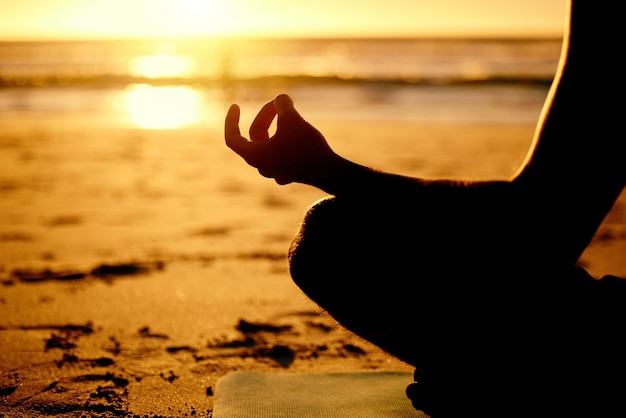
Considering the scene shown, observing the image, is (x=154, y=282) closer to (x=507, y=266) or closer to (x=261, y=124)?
(x=261, y=124)

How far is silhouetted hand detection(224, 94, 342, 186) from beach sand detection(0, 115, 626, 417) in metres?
0.41

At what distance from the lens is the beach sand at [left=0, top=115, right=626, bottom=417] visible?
1.84 meters

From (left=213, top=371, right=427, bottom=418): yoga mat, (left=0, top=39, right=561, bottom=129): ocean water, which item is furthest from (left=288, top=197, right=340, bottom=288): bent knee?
(left=0, top=39, right=561, bottom=129): ocean water

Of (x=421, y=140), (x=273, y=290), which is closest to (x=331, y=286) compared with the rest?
(x=273, y=290)

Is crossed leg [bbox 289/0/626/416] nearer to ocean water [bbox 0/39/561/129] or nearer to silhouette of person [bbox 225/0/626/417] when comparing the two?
silhouette of person [bbox 225/0/626/417]

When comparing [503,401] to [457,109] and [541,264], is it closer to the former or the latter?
[541,264]

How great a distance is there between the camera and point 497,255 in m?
1.33

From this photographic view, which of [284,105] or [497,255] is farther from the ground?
[284,105]

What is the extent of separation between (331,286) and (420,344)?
0.71 feet

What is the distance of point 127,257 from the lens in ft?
9.95

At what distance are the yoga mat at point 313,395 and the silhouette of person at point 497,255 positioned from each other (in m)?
0.30

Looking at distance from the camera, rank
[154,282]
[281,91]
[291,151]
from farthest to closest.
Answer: [281,91]
[154,282]
[291,151]

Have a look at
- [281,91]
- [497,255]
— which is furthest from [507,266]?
[281,91]

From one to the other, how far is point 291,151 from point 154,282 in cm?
155
